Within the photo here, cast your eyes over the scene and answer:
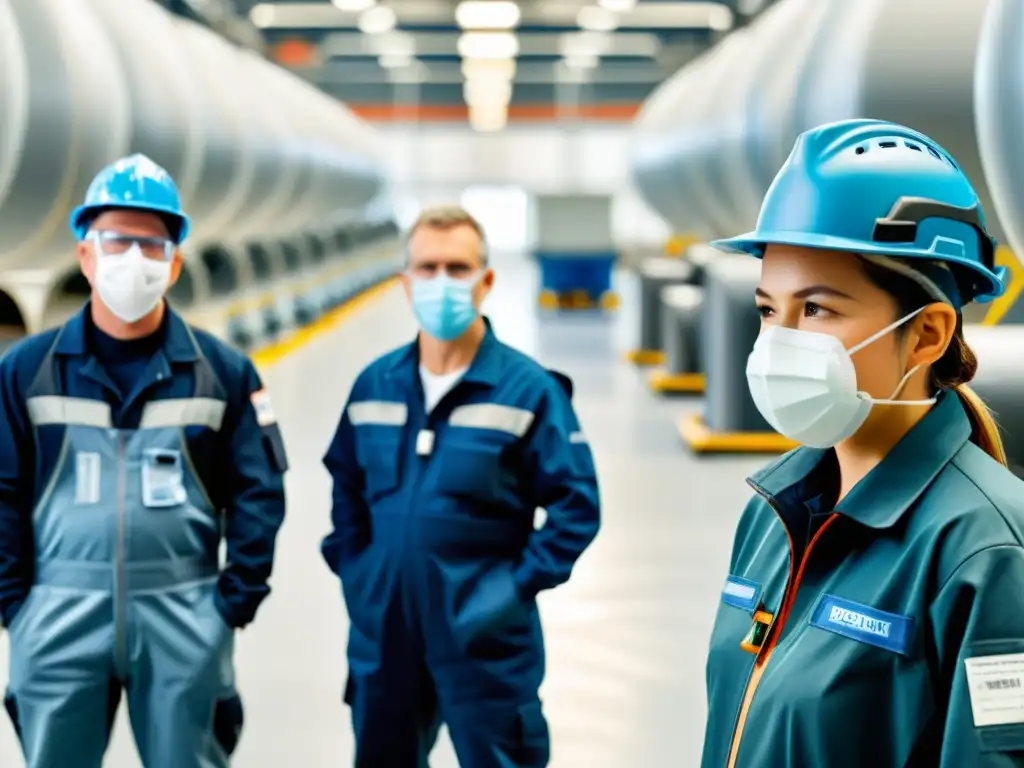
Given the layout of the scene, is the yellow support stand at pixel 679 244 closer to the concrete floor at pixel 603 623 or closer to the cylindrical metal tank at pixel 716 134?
the cylindrical metal tank at pixel 716 134

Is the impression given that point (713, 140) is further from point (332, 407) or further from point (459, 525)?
point (459, 525)

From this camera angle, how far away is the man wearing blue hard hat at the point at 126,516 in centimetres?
227

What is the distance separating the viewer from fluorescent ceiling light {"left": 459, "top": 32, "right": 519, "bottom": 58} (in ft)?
60.8

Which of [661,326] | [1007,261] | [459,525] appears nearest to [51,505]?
[459,525]

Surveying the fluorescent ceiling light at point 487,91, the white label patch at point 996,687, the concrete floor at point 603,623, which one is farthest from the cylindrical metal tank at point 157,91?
the fluorescent ceiling light at point 487,91

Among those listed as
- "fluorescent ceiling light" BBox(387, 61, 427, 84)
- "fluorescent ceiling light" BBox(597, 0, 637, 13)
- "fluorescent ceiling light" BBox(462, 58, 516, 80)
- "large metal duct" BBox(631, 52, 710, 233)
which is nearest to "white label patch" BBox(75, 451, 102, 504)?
"large metal duct" BBox(631, 52, 710, 233)

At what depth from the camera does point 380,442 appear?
2449 mm

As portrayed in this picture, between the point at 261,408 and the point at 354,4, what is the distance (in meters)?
15.8

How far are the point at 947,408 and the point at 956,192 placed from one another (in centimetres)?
23

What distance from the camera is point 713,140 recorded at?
27.3ft

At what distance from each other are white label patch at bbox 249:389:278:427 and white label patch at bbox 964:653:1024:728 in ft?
5.59

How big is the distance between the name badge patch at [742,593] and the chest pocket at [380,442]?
108cm

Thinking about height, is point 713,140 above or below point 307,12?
below

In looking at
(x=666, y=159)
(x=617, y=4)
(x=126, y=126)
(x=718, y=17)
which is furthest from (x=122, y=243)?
(x=718, y=17)
